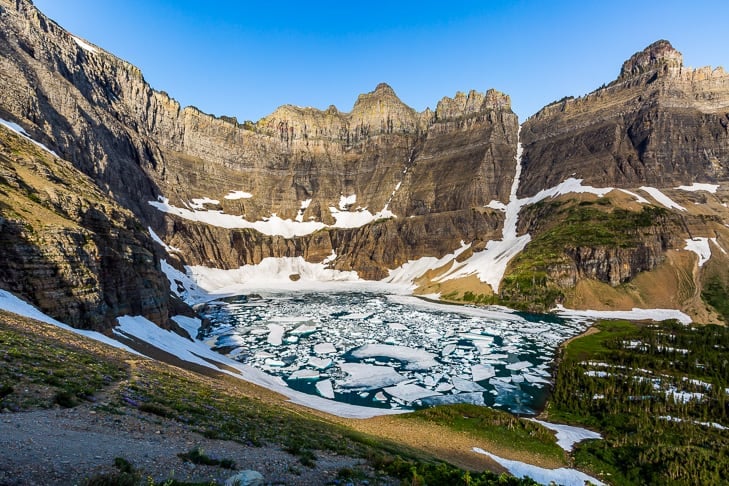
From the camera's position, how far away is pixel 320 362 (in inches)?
1855

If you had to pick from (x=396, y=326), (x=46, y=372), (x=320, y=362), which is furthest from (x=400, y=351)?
(x=46, y=372)

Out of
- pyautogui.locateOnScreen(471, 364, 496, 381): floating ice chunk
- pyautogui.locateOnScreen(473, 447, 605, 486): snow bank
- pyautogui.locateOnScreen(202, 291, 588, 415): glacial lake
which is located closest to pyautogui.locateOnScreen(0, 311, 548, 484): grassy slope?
pyautogui.locateOnScreen(473, 447, 605, 486): snow bank

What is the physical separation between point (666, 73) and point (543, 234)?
9850cm

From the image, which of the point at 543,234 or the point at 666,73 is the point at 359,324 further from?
the point at 666,73

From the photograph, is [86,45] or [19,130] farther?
[86,45]

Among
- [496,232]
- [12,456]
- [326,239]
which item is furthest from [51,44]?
[496,232]

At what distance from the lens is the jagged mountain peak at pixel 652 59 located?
159875 millimetres

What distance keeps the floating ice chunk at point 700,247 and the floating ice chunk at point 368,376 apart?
107 m

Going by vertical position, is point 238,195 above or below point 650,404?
above

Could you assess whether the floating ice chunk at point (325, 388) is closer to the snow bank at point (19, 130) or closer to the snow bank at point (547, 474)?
the snow bank at point (547, 474)

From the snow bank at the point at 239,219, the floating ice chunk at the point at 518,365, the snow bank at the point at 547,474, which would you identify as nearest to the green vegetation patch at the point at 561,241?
the floating ice chunk at the point at 518,365

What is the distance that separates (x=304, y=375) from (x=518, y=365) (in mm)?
28189

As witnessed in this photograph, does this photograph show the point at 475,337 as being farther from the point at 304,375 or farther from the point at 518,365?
the point at 304,375

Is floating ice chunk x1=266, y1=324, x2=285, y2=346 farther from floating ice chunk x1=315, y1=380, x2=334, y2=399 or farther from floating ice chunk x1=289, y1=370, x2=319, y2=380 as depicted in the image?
Result: floating ice chunk x1=315, y1=380, x2=334, y2=399
